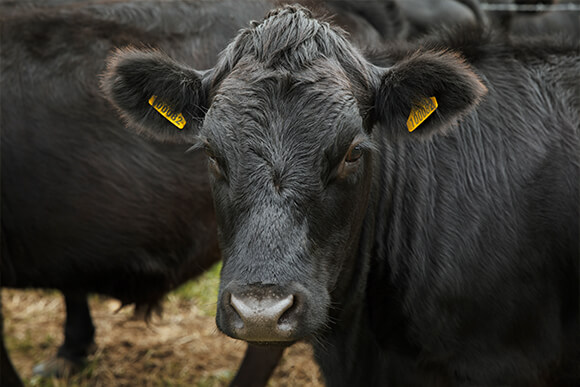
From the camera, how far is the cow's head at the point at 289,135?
8.05 ft

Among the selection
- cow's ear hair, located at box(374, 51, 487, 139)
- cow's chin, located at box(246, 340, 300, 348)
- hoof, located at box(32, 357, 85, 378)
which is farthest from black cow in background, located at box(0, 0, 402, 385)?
cow's chin, located at box(246, 340, 300, 348)

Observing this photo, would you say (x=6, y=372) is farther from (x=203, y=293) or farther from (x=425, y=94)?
(x=425, y=94)

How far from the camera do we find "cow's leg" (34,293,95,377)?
5.05m

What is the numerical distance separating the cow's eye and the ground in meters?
2.29

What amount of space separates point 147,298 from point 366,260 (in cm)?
182

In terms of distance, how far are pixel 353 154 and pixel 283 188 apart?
35 centimetres

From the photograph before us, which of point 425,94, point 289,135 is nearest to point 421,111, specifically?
point 425,94

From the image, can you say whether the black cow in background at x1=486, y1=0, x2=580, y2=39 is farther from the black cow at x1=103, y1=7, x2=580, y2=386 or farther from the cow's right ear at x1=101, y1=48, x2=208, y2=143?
the cow's right ear at x1=101, y1=48, x2=208, y2=143

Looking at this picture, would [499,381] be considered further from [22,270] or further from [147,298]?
[22,270]

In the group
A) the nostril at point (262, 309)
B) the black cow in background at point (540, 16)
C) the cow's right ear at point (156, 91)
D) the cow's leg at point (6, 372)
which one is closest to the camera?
the nostril at point (262, 309)

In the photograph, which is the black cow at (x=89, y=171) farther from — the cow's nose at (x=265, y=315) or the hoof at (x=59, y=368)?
the cow's nose at (x=265, y=315)

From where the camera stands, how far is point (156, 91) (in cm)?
298

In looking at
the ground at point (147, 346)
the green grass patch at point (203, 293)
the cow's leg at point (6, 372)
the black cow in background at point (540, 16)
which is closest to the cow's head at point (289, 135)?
the ground at point (147, 346)

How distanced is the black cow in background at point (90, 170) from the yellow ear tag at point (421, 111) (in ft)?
4.31
